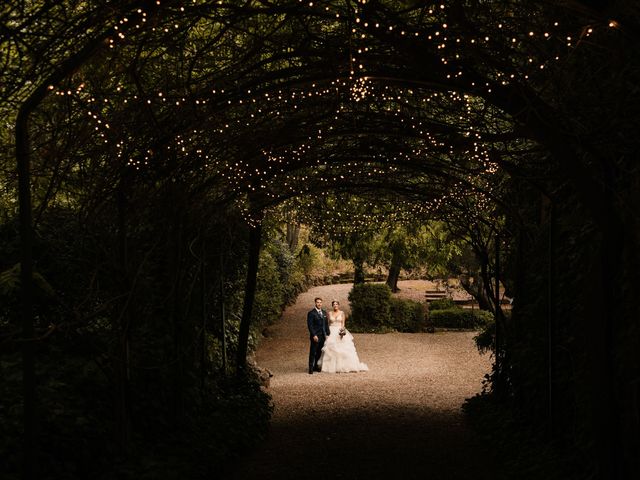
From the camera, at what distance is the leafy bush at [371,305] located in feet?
77.6

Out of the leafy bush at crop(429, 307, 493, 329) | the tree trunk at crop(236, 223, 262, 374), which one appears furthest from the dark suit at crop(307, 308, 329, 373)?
the leafy bush at crop(429, 307, 493, 329)

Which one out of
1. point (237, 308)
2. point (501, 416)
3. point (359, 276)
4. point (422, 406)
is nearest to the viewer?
point (501, 416)

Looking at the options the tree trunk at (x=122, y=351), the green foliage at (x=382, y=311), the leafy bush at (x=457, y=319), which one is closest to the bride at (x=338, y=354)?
the green foliage at (x=382, y=311)

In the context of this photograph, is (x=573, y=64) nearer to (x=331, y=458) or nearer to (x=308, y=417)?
(x=331, y=458)

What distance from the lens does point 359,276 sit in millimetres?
26797

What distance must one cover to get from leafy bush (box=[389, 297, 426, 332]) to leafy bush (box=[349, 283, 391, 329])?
0.23 metres

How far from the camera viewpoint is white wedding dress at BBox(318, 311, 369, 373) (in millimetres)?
16453

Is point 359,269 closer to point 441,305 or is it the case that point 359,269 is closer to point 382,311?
point 382,311

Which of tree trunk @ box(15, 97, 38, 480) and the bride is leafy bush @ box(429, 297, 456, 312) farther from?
tree trunk @ box(15, 97, 38, 480)

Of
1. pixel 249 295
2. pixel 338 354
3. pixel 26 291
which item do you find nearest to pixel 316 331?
pixel 338 354

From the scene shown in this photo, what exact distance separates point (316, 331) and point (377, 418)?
19.3 feet

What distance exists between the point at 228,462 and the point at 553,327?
3.43 metres

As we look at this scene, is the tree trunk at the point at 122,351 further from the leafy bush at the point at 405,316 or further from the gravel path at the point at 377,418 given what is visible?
the leafy bush at the point at 405,316

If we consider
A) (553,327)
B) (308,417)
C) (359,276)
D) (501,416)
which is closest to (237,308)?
(308,417)
